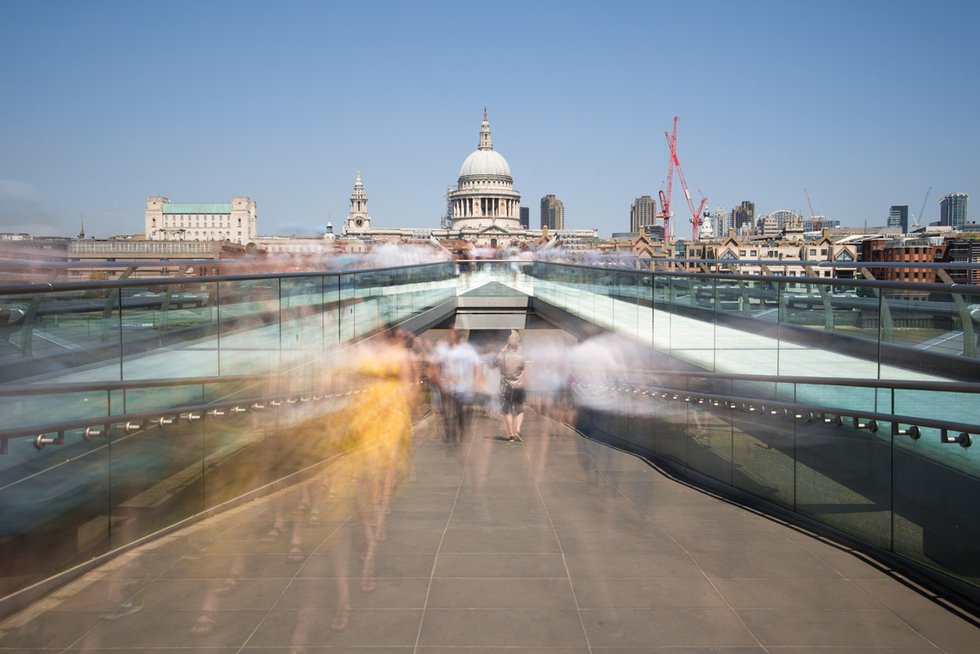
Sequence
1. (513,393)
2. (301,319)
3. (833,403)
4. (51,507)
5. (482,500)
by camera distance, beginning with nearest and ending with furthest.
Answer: (51,507)
(833,403)
(482,500)
(301,319)
(513,393)

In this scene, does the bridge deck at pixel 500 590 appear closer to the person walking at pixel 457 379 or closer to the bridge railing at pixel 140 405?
the bridge railing at pixel 140 405

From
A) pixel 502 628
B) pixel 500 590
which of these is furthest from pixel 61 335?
pixel 502 628

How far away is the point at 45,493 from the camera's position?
5.70m

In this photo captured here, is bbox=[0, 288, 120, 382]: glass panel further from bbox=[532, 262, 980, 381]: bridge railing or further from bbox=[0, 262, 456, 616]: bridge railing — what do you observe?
bbox=[532, 262, 980, 381]: bridge railing

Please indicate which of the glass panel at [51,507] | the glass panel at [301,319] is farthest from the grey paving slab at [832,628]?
the glass panel at [301,319]

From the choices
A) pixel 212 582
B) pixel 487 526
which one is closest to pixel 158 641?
pixel 212 582

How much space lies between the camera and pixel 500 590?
5.79m

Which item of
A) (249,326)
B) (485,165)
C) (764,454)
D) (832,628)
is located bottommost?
(832,628)

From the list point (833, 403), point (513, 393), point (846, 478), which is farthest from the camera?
point (513, 393)

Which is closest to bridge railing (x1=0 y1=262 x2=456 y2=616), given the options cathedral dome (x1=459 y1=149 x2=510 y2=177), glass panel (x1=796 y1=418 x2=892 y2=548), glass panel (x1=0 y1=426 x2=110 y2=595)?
glass panel (x1=0 y1=426 x2=110 y2=595)

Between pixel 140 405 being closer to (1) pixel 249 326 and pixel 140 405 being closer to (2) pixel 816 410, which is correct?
A: (1) pixel 249 326

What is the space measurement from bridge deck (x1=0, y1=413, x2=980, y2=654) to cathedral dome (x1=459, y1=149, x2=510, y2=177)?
185039mm

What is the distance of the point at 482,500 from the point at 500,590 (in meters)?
2.58

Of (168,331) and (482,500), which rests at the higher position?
(168,331)
